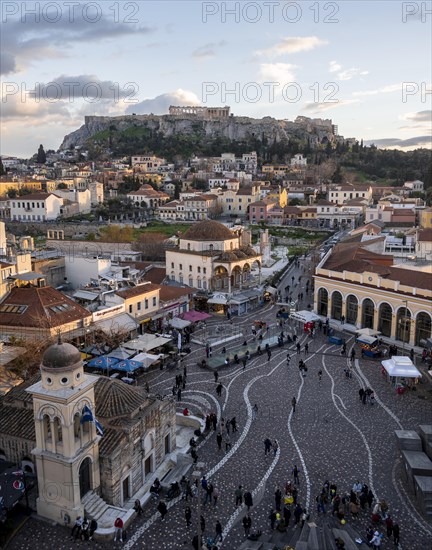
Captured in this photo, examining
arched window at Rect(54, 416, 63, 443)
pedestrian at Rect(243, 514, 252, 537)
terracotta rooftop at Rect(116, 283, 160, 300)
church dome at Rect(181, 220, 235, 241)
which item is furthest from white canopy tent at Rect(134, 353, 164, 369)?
church dome at Rect(181, 220, 235, 241)

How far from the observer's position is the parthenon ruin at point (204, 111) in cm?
18150

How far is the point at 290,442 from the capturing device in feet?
66.5

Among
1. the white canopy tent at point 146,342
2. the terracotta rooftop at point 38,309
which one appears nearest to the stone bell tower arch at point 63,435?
the white canopy tent at point 146,342

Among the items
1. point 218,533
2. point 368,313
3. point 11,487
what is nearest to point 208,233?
point 368,313

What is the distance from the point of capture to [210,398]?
966 inches

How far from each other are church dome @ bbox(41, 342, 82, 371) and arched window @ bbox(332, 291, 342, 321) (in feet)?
82.3

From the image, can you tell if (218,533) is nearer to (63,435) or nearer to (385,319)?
(63,435)

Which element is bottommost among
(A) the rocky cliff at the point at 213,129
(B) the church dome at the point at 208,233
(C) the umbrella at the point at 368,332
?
(C) the umbrella at the point at 368,332

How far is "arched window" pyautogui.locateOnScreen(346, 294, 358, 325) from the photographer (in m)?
35.6

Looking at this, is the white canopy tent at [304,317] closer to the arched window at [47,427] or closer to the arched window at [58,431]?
the arched window at [58,431]

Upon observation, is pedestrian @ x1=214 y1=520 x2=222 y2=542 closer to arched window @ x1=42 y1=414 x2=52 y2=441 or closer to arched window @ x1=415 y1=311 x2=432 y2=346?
arched window @ x1=42 y1=414 x2=52 y2=441

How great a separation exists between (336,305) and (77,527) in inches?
1023

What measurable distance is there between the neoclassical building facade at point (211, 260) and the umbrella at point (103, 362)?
1871 cm

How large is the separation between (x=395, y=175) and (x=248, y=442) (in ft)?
388
